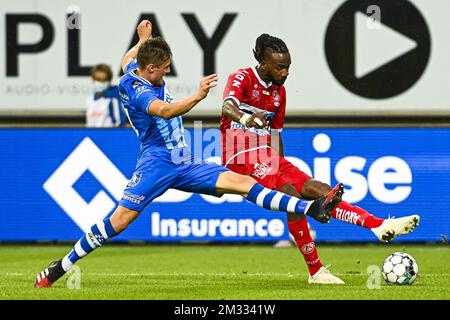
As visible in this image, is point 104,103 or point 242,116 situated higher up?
point 242,116

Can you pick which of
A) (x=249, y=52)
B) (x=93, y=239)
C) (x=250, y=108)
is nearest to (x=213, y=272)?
(x=250, y=108)

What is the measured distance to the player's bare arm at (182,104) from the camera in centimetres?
870

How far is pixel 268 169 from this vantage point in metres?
10.3

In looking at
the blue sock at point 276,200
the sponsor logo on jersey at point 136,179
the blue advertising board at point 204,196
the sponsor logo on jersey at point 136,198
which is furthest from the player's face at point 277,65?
the blue advertising board at point 204,196

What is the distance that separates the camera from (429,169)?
14531 mm

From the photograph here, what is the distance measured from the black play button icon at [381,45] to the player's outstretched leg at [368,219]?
815cm

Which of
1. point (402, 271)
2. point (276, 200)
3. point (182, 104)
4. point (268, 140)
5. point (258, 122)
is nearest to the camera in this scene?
point (182, 104)

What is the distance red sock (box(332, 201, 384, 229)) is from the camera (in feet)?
31.1

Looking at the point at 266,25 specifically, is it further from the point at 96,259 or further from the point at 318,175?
the point at 96,259

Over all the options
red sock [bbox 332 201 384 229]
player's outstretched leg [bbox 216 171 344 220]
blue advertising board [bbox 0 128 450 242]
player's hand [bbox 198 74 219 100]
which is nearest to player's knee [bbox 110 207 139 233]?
player's outstretched leg [bbox 216 171 344 220]

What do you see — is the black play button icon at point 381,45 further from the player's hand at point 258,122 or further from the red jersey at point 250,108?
the player's hand at point 258,122

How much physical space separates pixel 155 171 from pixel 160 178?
0.23ft

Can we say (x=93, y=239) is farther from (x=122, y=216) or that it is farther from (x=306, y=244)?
(x=306, y=244)
